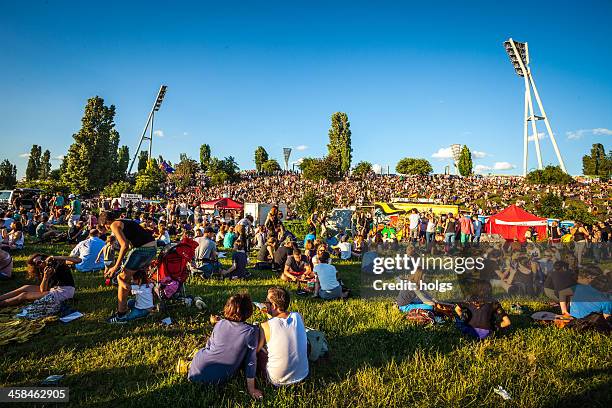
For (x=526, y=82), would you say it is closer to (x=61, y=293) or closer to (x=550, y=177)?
(x=550, y=177)

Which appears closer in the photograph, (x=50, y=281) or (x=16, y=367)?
(x=16, y=367)

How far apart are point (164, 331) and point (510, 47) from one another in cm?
7633

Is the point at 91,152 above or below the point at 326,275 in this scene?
above

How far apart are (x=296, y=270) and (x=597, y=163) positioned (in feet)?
347

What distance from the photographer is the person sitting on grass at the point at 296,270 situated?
325 inches

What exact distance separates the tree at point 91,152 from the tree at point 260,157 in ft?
160

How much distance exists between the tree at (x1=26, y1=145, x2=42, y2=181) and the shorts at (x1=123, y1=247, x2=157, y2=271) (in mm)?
102731

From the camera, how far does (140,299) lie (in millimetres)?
5332

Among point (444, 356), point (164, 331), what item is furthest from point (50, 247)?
point (444, 356)

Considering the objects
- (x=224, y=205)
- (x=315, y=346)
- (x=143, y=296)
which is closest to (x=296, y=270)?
(x=143, y=296)

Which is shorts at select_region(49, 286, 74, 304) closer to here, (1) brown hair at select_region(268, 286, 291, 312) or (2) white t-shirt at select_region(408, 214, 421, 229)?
(1) brown hair at select_region(268, 286, 291, 312)

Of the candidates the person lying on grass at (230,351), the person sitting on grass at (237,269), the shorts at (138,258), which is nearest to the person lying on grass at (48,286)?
the shorts at (138,258)

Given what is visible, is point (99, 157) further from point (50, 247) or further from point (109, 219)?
point (109, 219)

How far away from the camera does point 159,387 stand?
340cm
